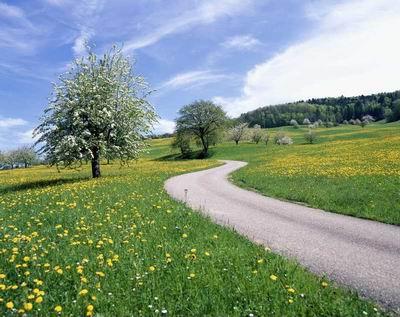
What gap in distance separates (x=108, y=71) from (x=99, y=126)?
5066 mm

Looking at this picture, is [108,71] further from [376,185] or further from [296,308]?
[296,308]

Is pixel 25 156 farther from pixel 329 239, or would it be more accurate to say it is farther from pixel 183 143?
pixel 329 239

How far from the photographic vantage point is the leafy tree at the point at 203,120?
90250 mm

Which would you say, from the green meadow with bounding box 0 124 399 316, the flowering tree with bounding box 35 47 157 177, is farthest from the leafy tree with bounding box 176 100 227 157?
the green meadow with bounding box 0 124 399 316

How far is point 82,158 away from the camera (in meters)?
31.2

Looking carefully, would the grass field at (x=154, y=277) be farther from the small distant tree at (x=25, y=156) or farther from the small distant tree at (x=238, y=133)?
the small distant tree at (x=25, y=156)

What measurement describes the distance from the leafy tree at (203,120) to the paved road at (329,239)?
7175cm

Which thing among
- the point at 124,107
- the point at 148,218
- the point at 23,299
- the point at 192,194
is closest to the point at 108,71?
the point at 124,107

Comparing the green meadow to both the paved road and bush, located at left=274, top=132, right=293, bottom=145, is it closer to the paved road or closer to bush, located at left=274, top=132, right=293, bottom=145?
the paved road

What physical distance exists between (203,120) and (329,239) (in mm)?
79520

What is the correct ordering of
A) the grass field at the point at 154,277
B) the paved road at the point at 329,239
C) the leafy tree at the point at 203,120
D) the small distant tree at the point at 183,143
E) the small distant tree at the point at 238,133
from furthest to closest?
the small distant tree at the point at 238,133, the small distant tree at the point at 183,143, the leafy tree at the point at 203,120, the paved road at the point at 329,239, the grass field at the point at 154,277

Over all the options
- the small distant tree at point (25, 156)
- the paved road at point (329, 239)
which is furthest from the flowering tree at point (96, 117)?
the small distant tree at point (25, 156)

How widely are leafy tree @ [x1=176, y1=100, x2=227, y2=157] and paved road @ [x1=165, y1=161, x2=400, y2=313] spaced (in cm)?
7175

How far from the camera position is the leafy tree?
296 ft
